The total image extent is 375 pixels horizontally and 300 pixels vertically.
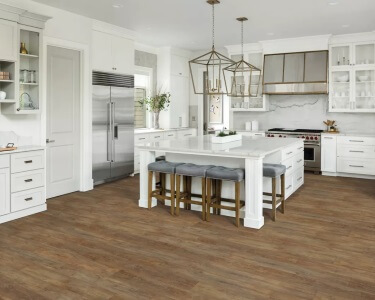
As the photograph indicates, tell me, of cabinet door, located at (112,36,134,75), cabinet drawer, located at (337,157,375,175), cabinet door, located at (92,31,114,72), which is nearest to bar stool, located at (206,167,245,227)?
cabinet door, located at (92,31,114,72)

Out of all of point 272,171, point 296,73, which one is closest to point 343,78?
point 296,73

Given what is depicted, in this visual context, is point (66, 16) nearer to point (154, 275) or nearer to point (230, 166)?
point (230, 166)

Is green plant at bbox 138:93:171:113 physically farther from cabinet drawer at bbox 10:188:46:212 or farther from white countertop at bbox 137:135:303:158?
cabinet drawer at bbox 10:188:46:212

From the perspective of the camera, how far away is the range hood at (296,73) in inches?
295

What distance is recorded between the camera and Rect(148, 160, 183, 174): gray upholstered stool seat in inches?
182

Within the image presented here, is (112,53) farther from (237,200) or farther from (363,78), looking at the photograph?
(363,78)

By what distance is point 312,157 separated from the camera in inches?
300

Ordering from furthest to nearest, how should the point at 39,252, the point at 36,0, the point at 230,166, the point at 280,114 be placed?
the point at 280,114
the point at 36,0
the point at 230,166
the point at 39,252

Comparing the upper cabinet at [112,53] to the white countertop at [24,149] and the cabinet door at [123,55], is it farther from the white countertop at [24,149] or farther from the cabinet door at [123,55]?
the white countertop at [24,149]

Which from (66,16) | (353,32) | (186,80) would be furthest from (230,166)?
(186,80)

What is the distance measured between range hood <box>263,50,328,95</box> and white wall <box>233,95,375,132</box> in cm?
42

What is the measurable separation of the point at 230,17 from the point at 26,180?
3848mm

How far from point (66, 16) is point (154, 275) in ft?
13.7

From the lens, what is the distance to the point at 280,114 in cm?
839
